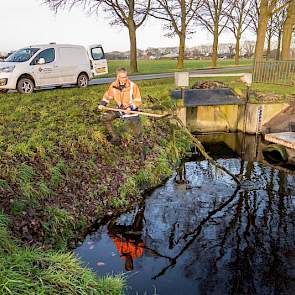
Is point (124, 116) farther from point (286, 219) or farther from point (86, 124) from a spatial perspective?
point (286, 219)

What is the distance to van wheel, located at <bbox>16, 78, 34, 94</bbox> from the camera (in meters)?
13.2

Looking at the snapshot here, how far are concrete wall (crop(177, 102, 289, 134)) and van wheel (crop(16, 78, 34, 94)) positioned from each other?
21.1 feet

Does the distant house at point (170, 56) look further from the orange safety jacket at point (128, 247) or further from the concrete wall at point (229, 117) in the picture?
the orange safety jacket at point (128, 247)

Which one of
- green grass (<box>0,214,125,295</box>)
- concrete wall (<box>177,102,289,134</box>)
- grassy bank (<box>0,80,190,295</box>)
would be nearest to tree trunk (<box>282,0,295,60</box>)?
concrete wall (<box>177,102,289,134</box>)

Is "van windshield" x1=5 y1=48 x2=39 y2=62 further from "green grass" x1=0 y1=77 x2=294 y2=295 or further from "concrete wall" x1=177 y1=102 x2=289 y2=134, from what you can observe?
"concrete wall" x1=177 y1=102 x2=289 y2=134

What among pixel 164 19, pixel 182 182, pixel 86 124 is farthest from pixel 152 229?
pixel 164 19

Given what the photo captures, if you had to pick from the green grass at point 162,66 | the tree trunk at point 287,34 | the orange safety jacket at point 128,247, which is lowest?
the orange safety jacket at point 128,247

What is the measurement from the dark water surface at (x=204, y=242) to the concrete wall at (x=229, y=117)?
5.98 meters

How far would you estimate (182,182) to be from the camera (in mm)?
9516

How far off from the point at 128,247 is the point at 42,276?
8.11 feet

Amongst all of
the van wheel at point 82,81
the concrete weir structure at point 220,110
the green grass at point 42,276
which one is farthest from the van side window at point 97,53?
the green grass at point 42,276

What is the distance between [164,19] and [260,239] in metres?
25.3

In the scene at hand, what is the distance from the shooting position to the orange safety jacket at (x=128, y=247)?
20.1 ft

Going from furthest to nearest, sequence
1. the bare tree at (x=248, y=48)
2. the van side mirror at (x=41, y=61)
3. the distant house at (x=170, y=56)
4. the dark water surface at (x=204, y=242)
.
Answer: the bare tree at (x=248, y=48)
the distant house at (x=170, y=56)
the van side mirror at (x=41, y=61)
the dark water surface at (x=204, y=242)
